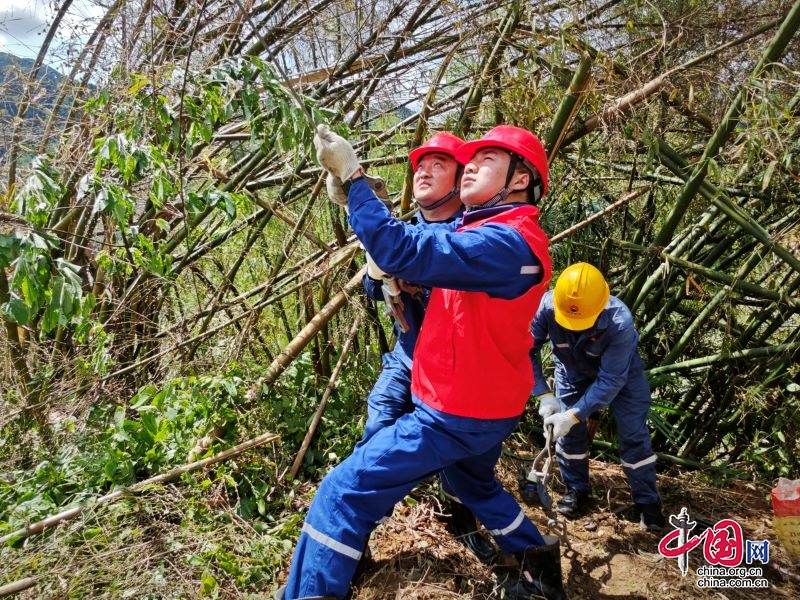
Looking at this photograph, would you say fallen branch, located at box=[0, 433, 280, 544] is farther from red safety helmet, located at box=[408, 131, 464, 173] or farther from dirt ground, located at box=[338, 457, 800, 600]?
red safety helmet, located at box=[408, 131, 464, 173]

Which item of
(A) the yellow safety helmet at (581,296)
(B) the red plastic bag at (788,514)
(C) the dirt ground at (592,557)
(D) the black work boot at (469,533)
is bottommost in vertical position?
(C) the dirt ground at (592,557)

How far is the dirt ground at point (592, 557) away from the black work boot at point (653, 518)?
4 cm

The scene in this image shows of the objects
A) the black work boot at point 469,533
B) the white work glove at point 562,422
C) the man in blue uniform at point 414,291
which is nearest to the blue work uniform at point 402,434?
the man in blue uniform at point 414,291

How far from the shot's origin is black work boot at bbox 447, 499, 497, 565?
273 cm

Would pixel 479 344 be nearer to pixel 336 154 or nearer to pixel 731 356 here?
pixel 336 154

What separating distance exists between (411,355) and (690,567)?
1.75m

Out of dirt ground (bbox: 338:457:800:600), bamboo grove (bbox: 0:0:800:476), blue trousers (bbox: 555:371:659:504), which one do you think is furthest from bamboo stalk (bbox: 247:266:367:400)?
blue trousers (bbox: 555:371:659:504)

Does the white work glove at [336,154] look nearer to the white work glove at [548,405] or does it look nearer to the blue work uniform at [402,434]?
the blue work uniform at [402,434]

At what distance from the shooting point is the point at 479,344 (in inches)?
82.9

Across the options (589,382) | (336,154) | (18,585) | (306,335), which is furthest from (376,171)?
(18,585)

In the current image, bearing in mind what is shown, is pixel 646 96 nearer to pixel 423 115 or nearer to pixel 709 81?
pixel 709 81

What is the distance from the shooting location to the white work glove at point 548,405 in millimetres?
3191

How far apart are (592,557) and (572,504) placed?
1.32 feet

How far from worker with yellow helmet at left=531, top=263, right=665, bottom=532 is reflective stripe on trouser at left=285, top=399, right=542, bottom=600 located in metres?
1.03
